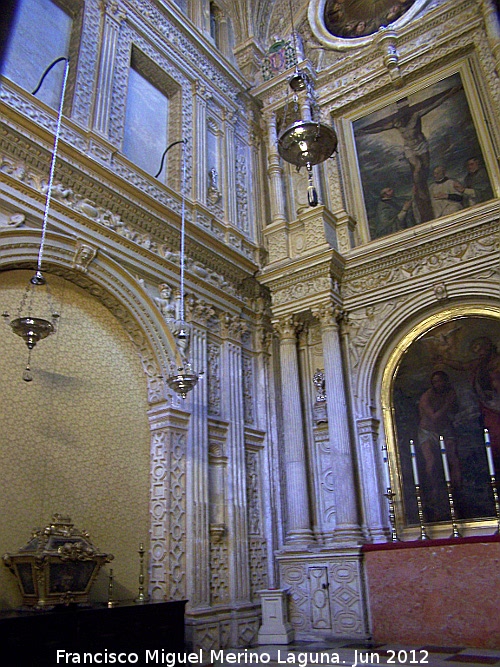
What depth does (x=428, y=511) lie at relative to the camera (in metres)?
7.70

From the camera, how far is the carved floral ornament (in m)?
10.7

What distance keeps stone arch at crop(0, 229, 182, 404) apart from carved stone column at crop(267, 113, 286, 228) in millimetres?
3549

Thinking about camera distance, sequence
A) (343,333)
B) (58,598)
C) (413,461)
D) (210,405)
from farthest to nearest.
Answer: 1. (343,333)
2. (210,405)
3. (413,461)
4. (58,598)

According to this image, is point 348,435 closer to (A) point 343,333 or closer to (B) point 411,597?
(A) point 343,333

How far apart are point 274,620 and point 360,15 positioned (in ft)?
35.7

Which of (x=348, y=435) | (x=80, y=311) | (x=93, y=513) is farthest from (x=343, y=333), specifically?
(x=93, y=513)

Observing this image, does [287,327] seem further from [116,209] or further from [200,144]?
[200,144]

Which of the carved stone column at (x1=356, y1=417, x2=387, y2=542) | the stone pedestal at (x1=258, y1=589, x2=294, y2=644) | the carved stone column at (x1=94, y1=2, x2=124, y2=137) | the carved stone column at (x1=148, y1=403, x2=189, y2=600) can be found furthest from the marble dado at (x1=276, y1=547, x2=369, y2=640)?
the carved stone column at (x1=94, y1=2, x2=124, y2=137)

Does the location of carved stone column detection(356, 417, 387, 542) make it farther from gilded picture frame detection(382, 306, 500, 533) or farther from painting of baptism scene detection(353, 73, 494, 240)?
painting of baptism scene detection(353, 73, 494, 240)

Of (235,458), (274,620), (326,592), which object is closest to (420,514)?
(326,592)

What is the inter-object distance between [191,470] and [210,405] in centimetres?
116

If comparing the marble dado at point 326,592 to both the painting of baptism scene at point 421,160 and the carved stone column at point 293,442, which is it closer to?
the carved stone column at point 293,442

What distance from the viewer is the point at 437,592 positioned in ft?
20.6

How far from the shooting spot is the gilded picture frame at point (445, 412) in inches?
297
